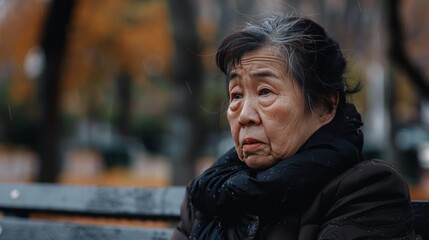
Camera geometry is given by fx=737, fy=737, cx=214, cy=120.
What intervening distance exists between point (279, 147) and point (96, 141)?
102ft

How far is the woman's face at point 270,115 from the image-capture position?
2.43m

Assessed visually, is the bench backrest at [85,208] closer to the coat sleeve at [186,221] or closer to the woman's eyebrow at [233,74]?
the coat sleeve at [186,221]

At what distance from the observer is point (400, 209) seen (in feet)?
7.36

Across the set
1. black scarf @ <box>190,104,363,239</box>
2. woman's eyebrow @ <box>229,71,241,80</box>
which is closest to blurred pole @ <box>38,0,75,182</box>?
woman's eyebrow @ <box>229,71,241,80</box>

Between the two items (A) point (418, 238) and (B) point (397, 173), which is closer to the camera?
(B) point (397, 173)

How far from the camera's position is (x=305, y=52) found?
2451 millimetres

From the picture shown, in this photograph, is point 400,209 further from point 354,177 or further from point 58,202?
point 58,202

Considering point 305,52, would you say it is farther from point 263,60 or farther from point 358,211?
point 358,211

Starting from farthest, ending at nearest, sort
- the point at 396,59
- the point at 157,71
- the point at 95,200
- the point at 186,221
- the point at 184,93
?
the point at 157,71
the point at 396,59
the point at 184,93
the point at 95,200
the point at 186,221

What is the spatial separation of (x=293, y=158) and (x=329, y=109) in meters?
0.27

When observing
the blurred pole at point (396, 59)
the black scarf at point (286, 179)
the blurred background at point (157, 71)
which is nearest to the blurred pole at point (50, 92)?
the blurred background at point (157, 71)

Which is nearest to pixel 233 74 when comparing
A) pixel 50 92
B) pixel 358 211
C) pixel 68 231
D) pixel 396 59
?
pixel 358 211

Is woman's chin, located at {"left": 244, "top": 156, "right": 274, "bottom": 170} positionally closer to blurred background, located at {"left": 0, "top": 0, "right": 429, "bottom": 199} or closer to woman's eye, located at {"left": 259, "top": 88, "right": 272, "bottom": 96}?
woman's eye, located at {"left": 259, "top": 88, "right": 272, "bottom": 96}

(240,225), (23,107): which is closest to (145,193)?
(240,225)
